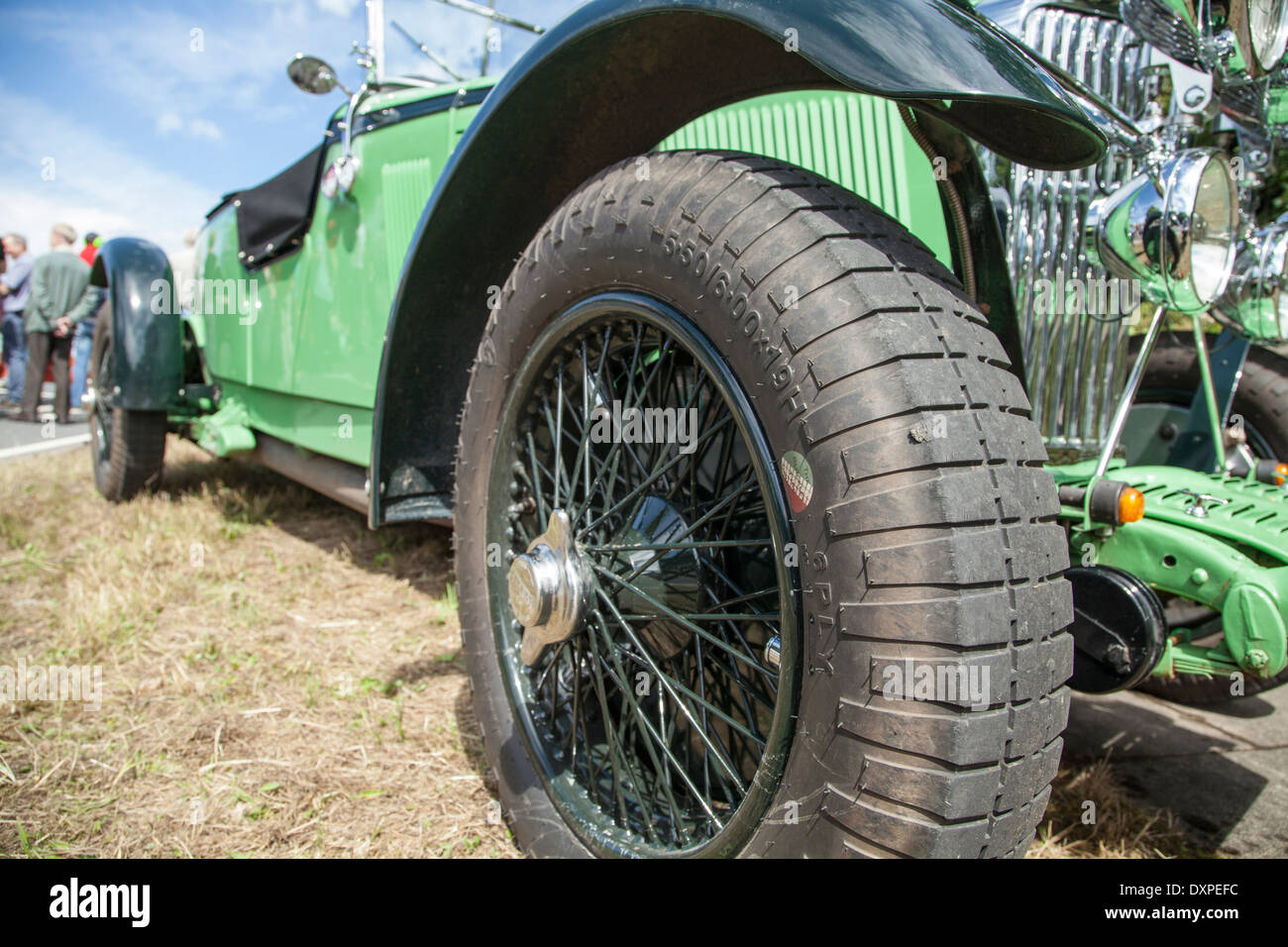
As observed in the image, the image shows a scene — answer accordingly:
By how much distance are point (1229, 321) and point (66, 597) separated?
366 cm

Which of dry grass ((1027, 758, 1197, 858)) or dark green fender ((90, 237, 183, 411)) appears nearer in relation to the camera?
dry grass ((1027, 758, 1197, 858))

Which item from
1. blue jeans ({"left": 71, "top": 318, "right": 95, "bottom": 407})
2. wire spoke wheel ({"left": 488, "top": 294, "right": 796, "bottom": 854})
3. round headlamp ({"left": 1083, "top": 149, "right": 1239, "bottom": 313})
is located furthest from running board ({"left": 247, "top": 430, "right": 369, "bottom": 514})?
blue jeans ({"left": 71, "top": 318, "right": 95, "bottom": 407})

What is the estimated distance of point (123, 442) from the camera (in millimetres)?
4207

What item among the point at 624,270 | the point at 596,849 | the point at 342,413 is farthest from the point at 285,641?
the point at 624,270

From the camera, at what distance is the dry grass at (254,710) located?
66.8 inches

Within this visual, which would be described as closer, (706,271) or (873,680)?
(873,680)

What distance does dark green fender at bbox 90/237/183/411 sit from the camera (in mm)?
4125

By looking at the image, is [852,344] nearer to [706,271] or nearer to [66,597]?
[706,271]

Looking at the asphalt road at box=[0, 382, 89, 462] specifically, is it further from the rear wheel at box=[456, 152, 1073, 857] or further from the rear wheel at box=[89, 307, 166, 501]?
the rear wheel at box=[456, 152, 1073, 857]

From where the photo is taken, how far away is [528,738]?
62.4 inches

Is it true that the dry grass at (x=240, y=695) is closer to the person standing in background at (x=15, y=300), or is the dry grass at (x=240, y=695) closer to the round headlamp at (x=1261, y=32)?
the round headlamp at (x=1261, y=32)

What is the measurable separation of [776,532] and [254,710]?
1756mm

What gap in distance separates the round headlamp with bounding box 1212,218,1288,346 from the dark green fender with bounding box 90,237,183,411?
4429 mm

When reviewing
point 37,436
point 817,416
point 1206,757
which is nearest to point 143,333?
point 817,416
